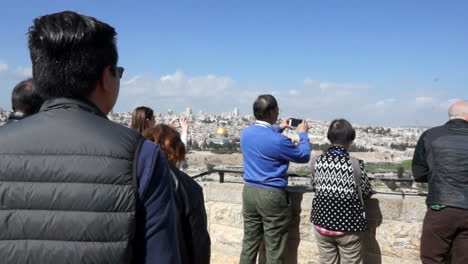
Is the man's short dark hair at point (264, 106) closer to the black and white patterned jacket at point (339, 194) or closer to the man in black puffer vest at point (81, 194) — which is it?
the black and white patterned jacket at point (339, 194)

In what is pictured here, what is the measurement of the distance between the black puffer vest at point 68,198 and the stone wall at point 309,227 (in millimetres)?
3054

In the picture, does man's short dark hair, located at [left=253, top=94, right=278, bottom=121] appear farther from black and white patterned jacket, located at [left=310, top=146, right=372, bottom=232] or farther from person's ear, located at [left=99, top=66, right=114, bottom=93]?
person's ear, located at [left=99, top=66, right=114, bottom=93]

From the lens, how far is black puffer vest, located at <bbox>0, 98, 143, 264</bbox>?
1.08 m

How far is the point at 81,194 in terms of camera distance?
1081 mm

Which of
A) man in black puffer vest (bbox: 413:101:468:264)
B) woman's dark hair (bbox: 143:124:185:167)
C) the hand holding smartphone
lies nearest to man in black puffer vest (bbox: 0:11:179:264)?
woman's dark hair (bbox: 143:124:185:167)

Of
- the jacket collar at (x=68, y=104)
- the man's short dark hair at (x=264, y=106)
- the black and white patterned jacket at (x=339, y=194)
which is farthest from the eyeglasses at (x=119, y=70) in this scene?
the man's short dark hair at (x=264, y=106)

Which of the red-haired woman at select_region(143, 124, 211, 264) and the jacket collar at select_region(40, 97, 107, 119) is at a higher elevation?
the jacket collar at select_region(40, 97, 107, 119)

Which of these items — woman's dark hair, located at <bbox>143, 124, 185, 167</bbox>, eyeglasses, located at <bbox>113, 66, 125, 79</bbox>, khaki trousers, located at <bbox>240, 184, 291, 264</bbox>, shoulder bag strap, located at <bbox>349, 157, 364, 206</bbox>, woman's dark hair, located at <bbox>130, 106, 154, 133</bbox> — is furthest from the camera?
khaki trousers, located at <bbox>240, 184, 291, 264</bbox>

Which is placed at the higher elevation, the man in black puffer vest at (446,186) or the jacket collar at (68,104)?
the jacket collar at (68,104)

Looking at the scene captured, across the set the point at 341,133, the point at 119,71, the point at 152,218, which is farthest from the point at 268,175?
the point at 152,218

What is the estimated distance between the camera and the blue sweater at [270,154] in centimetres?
364

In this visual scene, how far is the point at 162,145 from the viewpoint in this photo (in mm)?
2332

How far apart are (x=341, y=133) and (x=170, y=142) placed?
169cm

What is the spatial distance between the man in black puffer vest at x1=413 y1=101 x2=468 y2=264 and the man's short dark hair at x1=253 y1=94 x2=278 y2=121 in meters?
1.34
